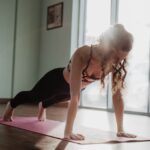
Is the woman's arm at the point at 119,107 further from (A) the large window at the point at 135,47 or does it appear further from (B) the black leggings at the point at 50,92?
(A) the large window at the point at 135,47

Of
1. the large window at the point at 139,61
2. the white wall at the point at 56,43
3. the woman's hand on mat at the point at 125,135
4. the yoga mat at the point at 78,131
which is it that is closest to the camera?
the yoga mat at the point at 78,131

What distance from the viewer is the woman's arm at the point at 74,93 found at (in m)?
2.00

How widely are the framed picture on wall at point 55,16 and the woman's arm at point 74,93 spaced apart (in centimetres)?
427

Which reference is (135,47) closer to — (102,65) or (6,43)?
(6,43)

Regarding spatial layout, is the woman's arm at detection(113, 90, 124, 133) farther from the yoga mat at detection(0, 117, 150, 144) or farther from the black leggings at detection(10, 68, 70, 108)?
the black leggings at detection(10, 68, 70, 108)

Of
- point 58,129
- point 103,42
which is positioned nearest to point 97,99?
point 58,129

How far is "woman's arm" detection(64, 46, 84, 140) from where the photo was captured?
2.00 meters

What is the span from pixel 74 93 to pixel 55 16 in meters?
4.56

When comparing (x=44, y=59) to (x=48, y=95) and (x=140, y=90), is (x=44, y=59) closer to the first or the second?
(x=140, y=90)

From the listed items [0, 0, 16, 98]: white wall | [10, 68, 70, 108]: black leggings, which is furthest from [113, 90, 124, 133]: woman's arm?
[0, 0, 16, 98]: white wall

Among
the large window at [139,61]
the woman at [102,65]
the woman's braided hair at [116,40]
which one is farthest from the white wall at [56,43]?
the woman's braided hair at [116,40]

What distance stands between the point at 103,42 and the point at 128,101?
10.8 ft

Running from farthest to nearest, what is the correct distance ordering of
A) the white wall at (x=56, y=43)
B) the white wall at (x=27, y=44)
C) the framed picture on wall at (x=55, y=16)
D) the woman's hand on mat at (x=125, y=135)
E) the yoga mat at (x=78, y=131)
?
the white wall at (x=27, y=44) < the framed picture on wall at (x=55, y=16) < the white wall at (x=56, y=43) < the woman's hand on mat at (x=125, y=135) < the yoga mat at (x=78, y=131)

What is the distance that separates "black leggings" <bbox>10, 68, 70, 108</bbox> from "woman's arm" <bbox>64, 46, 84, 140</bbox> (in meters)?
0.58
